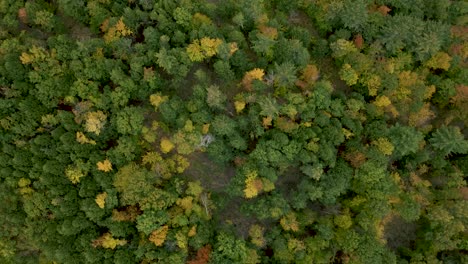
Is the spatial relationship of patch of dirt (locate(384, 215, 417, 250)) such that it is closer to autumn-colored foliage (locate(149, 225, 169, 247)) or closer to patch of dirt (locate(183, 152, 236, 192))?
patch of dirt (locate(183, 152, 236, 192))

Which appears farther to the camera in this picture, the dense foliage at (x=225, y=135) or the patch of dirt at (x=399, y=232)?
the patch of dirt at (x=399, y=232)

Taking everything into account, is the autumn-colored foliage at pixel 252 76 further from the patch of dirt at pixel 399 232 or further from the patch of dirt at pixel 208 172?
the patch of dirt at pixel 399 232

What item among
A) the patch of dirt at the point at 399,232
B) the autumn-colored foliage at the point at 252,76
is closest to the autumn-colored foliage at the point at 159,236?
the autumn-colored foliage at the point at 252,76

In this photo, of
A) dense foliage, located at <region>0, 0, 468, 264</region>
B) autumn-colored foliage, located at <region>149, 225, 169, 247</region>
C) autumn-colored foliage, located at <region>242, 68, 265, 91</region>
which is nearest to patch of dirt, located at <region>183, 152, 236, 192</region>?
dense foliage, located at <region>0, 0, 468, 264</region>

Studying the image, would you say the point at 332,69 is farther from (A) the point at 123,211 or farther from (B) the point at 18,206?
(B) the point at 18,206

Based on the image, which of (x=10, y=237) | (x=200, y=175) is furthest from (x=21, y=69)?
(x=200, y=175)

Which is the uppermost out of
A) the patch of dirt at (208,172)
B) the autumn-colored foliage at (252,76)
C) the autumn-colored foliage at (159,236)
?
the autumn-colored foliage at (252,76)

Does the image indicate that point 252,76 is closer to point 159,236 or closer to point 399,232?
point 159,236

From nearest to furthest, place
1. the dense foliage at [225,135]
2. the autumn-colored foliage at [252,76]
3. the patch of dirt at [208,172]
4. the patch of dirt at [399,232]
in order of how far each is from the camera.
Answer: the dense foliage at [225,135] < the autumn-colored foliage at [252,76] < the patch of dirt at [208,172] < the patch of dirt at [399,232]
